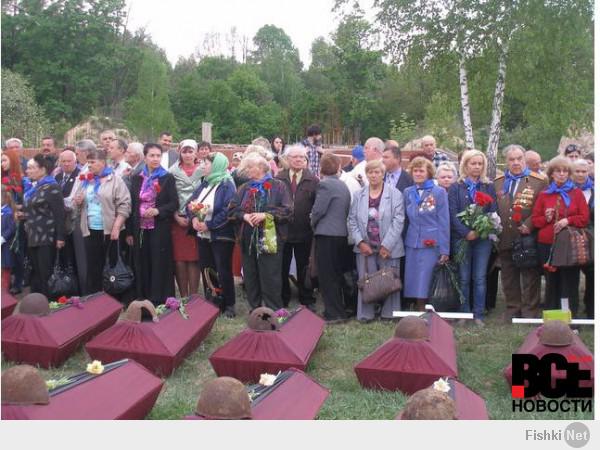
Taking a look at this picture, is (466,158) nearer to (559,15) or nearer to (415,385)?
(415,385)

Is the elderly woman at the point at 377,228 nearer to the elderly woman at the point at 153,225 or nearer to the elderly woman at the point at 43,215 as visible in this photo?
the elderly woman at the point at 153,225

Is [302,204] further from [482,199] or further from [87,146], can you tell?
[87,146]

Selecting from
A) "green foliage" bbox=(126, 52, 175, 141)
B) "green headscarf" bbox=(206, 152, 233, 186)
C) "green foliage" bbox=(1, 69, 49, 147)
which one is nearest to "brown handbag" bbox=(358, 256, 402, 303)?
"green headscarf" bbox=(206, 152, 233, 186)

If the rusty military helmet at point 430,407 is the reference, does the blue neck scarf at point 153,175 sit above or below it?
above

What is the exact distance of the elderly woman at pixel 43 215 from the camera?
810cm

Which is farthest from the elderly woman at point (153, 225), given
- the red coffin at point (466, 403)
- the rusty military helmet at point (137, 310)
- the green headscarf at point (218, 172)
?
the red coffin at point (466, 403)

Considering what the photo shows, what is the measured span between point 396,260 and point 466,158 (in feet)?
4.16

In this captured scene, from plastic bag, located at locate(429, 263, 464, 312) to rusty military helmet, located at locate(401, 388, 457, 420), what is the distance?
424 centimetres

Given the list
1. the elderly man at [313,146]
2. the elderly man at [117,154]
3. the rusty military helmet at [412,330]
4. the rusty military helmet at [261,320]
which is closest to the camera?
the rusty military helmet at [412,330]

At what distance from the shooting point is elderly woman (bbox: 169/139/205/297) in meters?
8.23

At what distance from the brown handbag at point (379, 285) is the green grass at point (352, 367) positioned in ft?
1.02

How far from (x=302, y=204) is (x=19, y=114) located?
21080 millimetres

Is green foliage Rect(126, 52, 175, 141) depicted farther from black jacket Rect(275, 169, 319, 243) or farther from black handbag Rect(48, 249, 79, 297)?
black jacket Rect(275, 169, 319, 243)

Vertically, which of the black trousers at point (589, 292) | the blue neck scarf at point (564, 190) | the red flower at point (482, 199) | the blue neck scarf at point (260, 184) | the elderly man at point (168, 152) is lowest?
the black trousers at point (589, 292)
